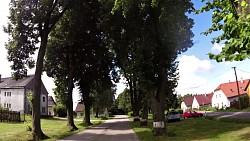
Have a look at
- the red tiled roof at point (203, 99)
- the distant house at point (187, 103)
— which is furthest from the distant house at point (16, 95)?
the distant house at point (187, 103)

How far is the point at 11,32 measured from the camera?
24.7m

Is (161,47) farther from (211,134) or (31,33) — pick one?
(31,33)

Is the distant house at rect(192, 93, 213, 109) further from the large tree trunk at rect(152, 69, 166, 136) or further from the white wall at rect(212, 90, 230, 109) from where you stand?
the large tree trunk at rect(152, 69, 166, 136)

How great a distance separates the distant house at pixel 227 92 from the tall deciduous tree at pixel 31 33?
70709 mm

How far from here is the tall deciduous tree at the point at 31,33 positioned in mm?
23203

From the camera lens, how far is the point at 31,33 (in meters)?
24.7

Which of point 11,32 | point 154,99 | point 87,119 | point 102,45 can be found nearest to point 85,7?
point 11,32

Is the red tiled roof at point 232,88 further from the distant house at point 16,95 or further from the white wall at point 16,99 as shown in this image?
the white wall at point 16,99

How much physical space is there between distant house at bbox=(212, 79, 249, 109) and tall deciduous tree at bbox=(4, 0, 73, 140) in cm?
7071

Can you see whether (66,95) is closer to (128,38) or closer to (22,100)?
(128,38)

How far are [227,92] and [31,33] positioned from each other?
7478 cm

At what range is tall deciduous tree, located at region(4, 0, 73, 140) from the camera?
2320 centimetres

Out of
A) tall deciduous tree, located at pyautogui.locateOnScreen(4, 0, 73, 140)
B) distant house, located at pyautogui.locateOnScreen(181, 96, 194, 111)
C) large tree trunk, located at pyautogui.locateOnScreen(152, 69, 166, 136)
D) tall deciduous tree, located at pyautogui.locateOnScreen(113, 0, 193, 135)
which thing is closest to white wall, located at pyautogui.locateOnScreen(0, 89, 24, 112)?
tall deciduous tree, located at pyautogui.locateOnScreen(4, 0, 73, 140)

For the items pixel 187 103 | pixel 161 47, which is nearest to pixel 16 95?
pixel 161 47
